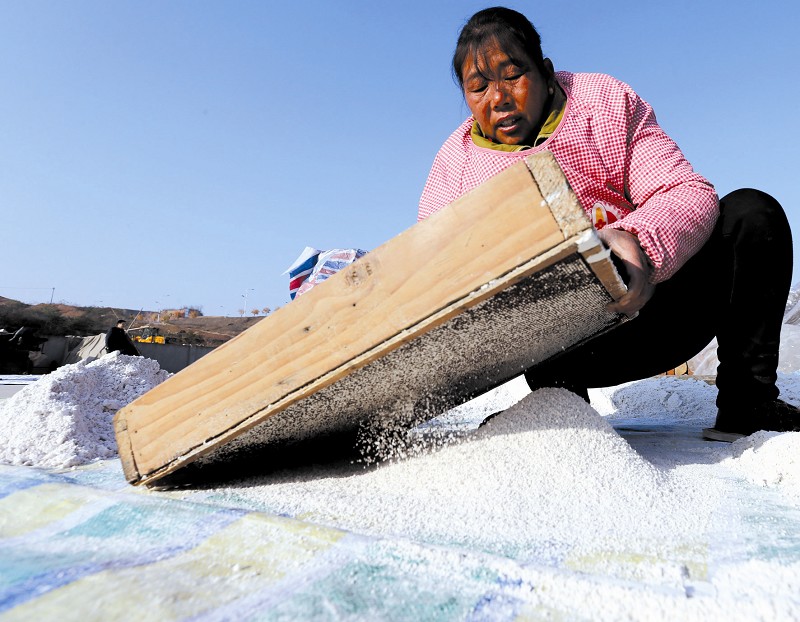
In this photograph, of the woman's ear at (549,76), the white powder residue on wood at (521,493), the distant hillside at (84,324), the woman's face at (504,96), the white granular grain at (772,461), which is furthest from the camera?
the distant hillside at (84,324)

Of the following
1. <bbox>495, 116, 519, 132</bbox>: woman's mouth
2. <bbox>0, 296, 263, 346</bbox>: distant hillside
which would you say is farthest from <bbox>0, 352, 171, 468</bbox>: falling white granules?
<bbox>0, 296, 263, 346</bbox>: distant hillside

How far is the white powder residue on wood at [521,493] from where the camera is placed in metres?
0.68

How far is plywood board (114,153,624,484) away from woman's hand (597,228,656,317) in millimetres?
44

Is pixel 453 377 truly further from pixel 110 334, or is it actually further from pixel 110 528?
pixel 110 334

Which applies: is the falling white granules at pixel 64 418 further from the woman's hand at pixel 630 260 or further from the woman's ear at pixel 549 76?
the woman's ear at pixel 549 76

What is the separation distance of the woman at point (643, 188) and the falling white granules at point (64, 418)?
135cm

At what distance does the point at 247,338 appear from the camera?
0.87 meters

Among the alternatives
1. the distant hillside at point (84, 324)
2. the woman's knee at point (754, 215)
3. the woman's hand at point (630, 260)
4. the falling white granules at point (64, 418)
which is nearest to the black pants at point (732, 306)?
the woman's knee at point (754, 215)

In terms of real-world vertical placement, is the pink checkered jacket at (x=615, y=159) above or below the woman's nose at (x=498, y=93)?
below

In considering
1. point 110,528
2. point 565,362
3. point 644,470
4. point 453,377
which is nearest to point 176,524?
point 110,528

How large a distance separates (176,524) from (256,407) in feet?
0.72

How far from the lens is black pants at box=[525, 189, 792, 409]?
1309 millimetres

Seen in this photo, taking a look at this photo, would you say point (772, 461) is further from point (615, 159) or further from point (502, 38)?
point (502, 38)

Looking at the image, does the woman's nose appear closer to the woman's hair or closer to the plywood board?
the woman's hair
